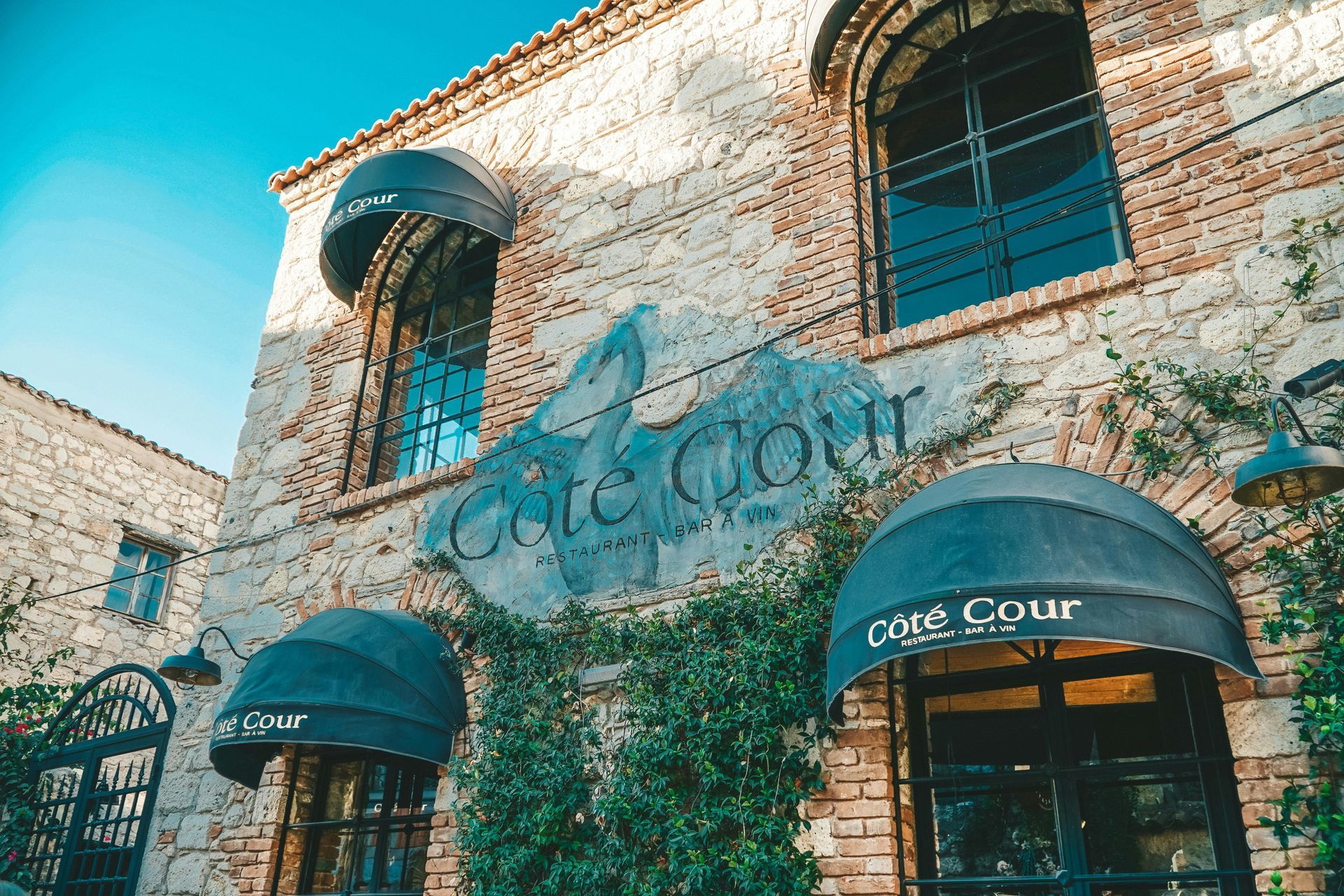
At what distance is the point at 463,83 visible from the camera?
27.0 ft

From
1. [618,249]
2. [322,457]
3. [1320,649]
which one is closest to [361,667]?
[322,457]

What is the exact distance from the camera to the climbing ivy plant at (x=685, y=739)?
178 inches

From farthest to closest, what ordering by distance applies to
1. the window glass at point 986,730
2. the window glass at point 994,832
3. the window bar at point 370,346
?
the window bar at point 370,346
the window glass at point 986,730
the window glass at point 994,832

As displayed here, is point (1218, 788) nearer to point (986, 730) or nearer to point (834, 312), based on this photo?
point (986, 730)

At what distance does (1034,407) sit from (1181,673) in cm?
133

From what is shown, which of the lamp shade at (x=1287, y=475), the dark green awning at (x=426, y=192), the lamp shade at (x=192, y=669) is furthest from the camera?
the dark green awning at (x=426, y=192)

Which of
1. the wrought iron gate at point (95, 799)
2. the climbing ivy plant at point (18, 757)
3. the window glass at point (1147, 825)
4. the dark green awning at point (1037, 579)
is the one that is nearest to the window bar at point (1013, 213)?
A: the dark green awning at point (1037, 579)

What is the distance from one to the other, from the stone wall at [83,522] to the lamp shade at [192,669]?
5.99m

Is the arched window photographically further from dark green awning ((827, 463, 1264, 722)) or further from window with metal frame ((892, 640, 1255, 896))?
window with metal frame ((892, 640, 1255, 896))

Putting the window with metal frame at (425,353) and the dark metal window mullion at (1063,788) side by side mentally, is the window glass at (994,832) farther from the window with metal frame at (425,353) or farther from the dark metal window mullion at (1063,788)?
the window with metal frame at (425,353)

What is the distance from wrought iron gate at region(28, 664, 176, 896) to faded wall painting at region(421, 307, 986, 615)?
9.64ft

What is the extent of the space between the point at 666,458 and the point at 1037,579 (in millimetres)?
2613

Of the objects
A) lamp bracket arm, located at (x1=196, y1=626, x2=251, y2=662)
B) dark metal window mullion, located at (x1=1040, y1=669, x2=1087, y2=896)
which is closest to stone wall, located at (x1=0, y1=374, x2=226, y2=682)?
lamp bracket arm, located at (x1=196, y1=626, x2=251, y2=662)

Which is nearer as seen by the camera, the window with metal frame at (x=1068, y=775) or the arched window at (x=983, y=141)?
the window with metal frame at (x=1068, y=775)
